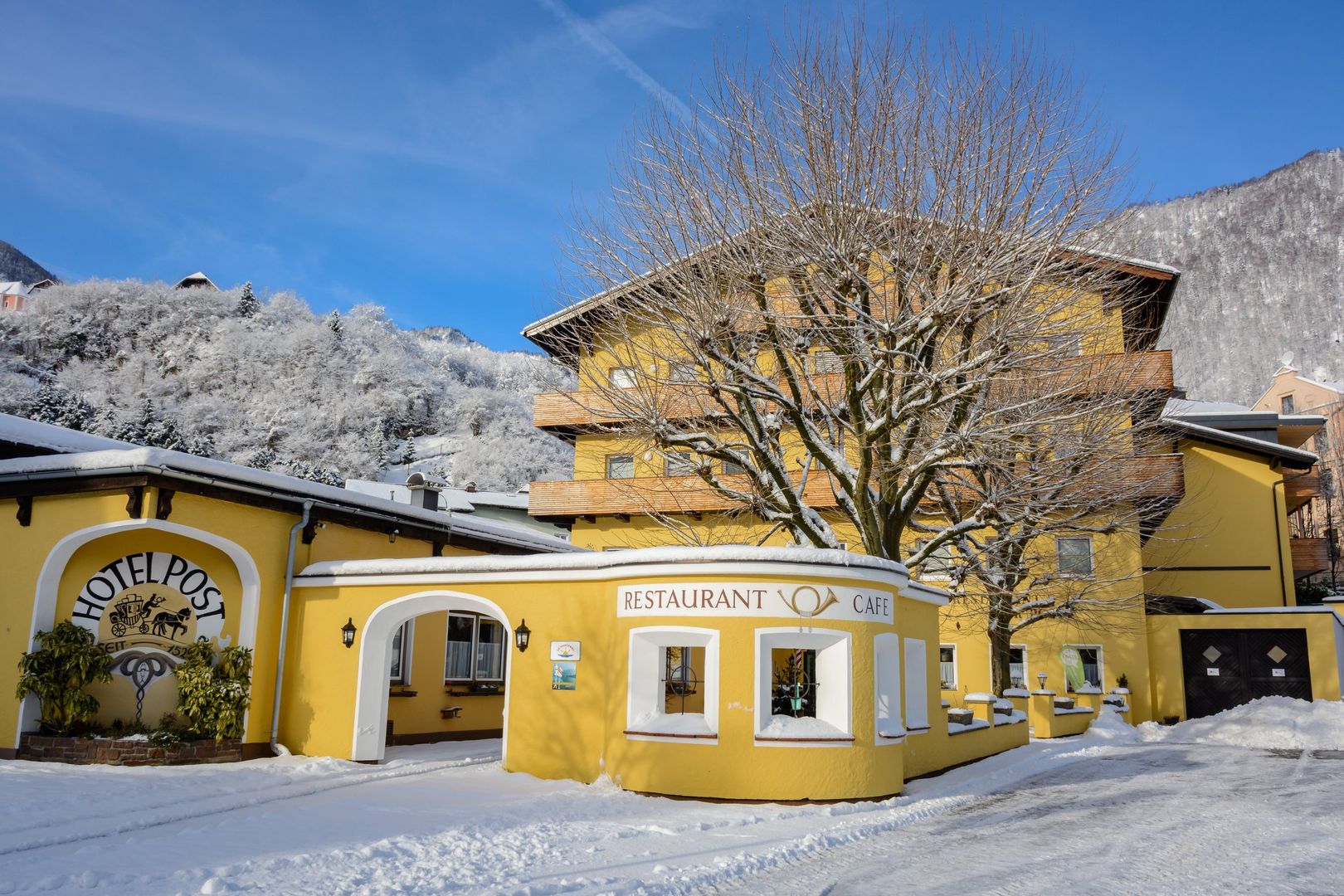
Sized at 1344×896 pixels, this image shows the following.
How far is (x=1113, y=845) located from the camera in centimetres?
883

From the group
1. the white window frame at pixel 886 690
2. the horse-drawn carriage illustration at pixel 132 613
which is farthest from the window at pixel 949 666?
the horse-drawn carriage illustration at pixel 132 613

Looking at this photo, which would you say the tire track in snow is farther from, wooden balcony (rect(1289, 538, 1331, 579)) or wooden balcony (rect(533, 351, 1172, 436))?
wooden balcony (rect(1289, 538, 1331, 579))

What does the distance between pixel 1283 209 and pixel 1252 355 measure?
31.5 m

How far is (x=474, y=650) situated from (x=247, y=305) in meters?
64.4

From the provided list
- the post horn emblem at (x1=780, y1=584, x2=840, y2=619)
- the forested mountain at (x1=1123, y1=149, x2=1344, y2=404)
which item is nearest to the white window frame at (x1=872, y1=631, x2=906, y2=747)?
the post horn emblem at (x1=780, y1=584, x2=840, y2=619)

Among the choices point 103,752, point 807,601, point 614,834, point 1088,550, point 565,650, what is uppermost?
point 1088,550

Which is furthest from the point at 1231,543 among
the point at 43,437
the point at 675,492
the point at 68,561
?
the point at 43,437

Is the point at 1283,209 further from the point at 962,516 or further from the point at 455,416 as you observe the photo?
the point at 962,516

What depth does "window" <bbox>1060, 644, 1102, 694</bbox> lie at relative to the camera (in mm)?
24547

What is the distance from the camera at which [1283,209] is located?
140125mm

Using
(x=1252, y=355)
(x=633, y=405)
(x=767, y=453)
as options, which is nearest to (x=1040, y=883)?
(x=767, y=453)

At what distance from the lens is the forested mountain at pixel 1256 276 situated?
11919 cm

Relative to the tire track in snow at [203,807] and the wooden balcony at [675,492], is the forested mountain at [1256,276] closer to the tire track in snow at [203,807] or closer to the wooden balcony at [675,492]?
the wooden balcony at [675,492]

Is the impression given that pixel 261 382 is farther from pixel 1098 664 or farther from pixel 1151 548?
pixel 1098 664
